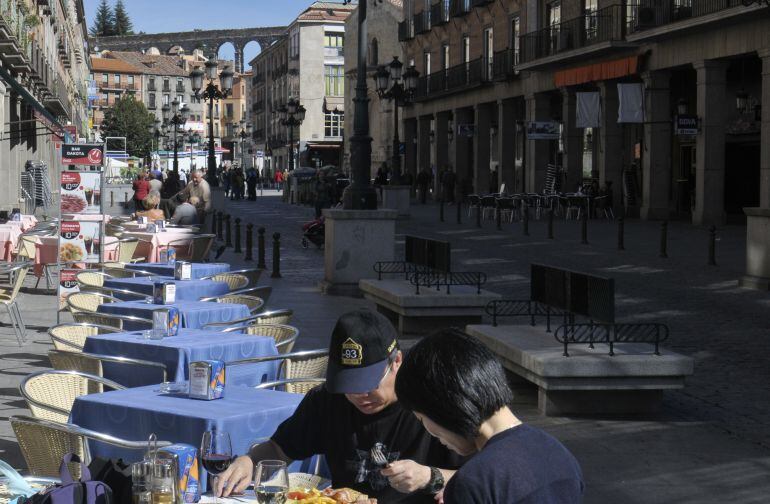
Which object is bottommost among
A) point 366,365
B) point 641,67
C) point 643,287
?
point 643,287

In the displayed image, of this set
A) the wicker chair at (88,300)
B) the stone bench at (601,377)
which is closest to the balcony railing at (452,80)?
the wicker chair at (88,300)

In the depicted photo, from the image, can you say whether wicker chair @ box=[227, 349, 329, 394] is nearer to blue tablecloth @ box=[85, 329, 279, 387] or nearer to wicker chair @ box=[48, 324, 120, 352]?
blue tablecloth @ box=[85, 329, 279, 387]

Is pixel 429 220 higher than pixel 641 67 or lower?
lower

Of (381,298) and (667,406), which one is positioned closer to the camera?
(667,406)

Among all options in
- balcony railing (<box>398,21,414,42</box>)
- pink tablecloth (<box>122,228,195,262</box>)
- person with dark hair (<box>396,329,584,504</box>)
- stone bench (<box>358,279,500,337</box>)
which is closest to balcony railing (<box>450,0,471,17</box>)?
balcony railing (<box>398,21,414,42</box>)

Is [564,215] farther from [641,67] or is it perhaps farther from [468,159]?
[468,159]

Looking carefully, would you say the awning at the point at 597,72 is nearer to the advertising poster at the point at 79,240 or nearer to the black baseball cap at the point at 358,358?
the advertising poster at the point at 79,240

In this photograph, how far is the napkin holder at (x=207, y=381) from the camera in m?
5.62

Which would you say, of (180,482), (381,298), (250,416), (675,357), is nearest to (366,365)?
(180,482)

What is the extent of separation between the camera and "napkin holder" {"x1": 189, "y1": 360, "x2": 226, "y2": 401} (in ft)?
18.4

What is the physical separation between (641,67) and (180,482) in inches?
1301

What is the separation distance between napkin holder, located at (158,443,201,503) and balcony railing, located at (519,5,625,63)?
33521 millimetres

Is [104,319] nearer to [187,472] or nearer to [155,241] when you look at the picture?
[187,472]

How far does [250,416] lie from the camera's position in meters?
5.38
